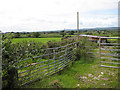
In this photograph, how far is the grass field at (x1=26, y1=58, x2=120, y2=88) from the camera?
3.96 m

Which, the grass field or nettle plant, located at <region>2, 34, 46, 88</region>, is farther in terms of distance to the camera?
the grass field

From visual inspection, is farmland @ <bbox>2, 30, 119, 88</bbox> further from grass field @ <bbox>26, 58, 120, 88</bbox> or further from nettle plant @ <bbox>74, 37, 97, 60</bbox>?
nettle plant @ <bbox>74, 37, 97, 60</bbox>

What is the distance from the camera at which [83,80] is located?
4.50 meters

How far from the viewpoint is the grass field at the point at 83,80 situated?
13.0 ft

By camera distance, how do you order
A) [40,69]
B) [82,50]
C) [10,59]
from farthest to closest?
[82,50], [40,69], [10,59]

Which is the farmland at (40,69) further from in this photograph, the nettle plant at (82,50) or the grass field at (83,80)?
the nettle plant at (82,50)

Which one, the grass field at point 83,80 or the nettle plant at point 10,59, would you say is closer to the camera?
the nettle plant at point 10,59

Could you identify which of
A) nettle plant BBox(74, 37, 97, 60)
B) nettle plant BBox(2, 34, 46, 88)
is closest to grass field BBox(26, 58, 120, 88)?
nettle plant BBox(2, 34, 46, 88)

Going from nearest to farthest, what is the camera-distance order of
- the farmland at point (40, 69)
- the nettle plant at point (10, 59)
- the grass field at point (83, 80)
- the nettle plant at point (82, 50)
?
the nettle plant at point (10, 59)
the farmland at point (40, 69)
the grass field at point (83, 80)
the nettle plant at point (82, 50)

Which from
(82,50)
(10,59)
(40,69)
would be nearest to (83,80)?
(40,69)

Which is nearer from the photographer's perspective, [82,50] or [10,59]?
[10,59]

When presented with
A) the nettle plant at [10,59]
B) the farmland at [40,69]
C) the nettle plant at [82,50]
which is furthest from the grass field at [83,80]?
the nettle plant at [82,50]

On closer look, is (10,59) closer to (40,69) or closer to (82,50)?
(40,69)

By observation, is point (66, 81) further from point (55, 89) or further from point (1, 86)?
point (1, 86)
